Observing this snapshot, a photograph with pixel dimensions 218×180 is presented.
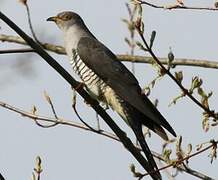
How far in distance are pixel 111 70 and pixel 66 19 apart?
107cm

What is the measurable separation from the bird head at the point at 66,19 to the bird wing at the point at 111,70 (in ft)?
1.30

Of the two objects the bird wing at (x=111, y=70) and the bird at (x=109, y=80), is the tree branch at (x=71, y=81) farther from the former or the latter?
the bird wing at (x=111, y=70)

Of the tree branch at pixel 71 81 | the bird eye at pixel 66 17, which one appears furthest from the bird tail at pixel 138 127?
the bird eye at pixel 66 17

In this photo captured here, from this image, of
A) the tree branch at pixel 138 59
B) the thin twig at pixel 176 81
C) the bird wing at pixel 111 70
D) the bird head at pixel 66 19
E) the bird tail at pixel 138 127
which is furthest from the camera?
the bird head at pixel 66 19

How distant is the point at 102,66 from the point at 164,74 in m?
2.79

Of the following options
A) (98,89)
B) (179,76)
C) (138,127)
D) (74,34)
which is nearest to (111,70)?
(98,89)

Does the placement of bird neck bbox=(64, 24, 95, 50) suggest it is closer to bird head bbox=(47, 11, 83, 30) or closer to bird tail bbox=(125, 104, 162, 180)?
bird head bbox=(47, 11, 83, 30)

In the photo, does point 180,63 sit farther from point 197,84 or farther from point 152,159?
point 197,84

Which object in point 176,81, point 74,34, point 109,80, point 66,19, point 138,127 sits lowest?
point 176,81

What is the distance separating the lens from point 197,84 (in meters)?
3.08

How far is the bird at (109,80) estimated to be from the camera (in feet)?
16.0

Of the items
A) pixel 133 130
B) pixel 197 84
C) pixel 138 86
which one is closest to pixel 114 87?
pixel 138 86

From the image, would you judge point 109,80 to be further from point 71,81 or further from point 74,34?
point 71,81

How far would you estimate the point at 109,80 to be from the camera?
557 centimetres
